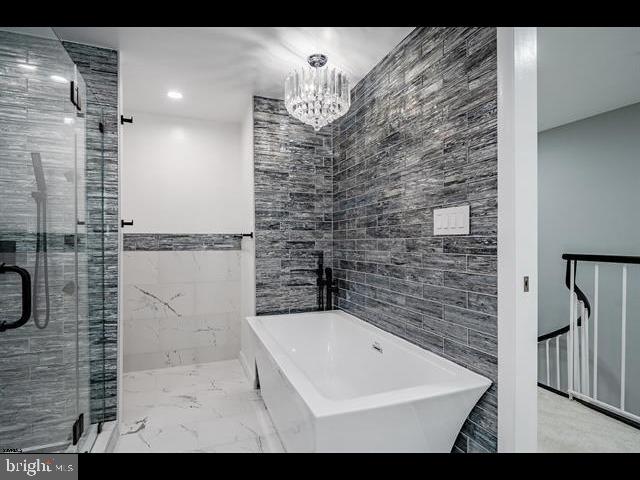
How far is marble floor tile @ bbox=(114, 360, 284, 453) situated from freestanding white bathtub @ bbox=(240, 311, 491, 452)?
30 cm

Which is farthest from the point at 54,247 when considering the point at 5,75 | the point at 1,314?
the point at 5,75

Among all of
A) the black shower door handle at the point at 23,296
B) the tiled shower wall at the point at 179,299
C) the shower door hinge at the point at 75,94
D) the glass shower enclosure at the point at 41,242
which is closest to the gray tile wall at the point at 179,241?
the tiled shower wall at the point at 179,299

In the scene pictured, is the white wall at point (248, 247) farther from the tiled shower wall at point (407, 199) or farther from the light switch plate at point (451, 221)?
the light switch plate at point (451, 221)

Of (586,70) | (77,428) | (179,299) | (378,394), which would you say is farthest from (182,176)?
(586,70)

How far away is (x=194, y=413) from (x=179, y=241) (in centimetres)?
165

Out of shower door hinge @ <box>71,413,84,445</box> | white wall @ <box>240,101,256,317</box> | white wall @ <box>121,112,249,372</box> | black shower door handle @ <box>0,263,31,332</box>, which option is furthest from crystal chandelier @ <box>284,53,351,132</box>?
shower door hinge @ <box>71,413,84,445</box>

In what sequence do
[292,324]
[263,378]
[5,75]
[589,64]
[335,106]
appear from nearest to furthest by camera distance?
[5,75]
[335,106]
[263,378]
[589,64]
[292,324]

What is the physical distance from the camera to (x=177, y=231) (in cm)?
338

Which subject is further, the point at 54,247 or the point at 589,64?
the point at 589,64

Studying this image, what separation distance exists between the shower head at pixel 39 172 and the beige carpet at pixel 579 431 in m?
2.92

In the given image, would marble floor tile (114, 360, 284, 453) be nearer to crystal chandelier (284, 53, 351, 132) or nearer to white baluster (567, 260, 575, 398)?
crystal chandelier (284, 53, 351, 132)

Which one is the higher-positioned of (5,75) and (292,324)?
(5,75)

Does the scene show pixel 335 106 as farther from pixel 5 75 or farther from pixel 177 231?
pixel 177 231
